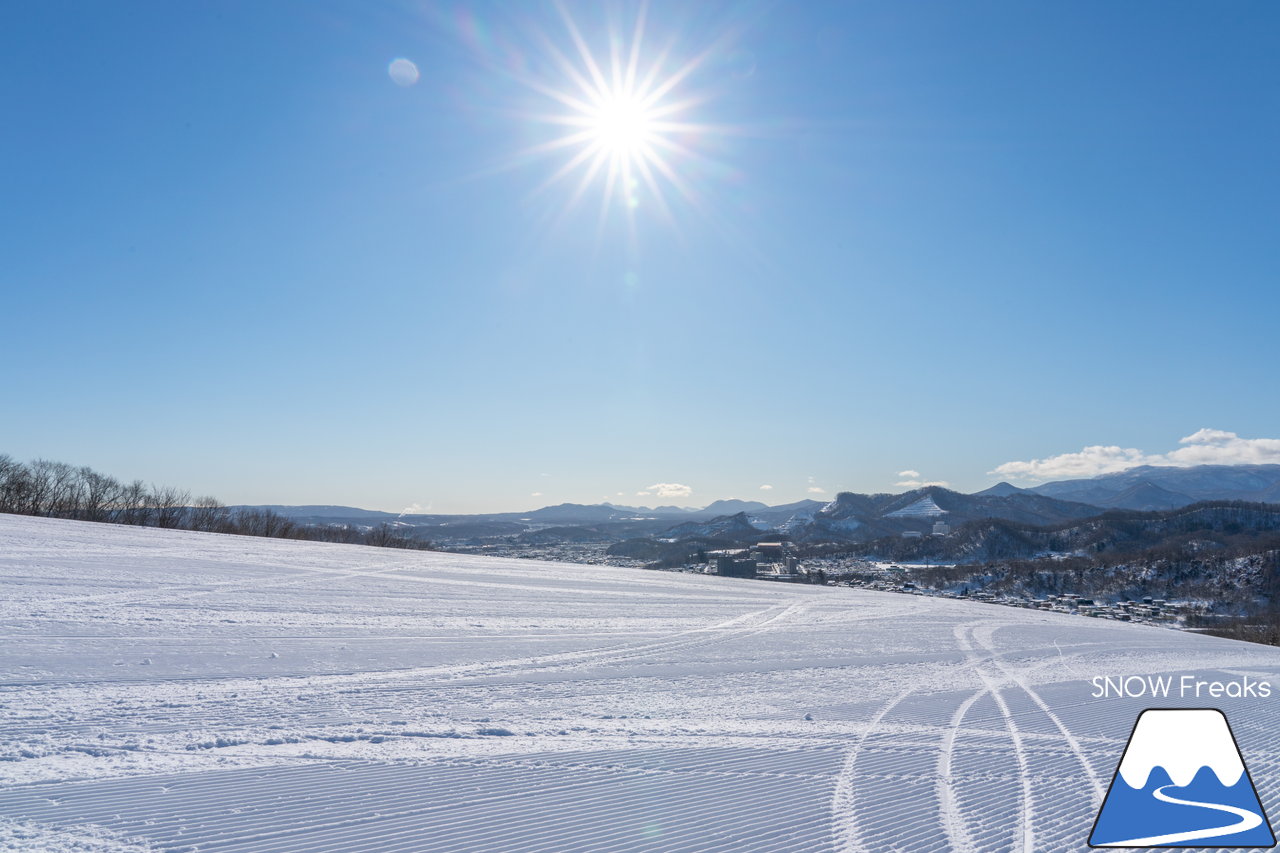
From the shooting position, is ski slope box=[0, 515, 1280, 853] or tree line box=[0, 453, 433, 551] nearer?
ski slope box=[0, 515, 1280, 853]

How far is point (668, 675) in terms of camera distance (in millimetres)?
11148

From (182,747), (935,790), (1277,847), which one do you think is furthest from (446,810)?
(1277,847)

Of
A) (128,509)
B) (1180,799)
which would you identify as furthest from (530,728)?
(128,509)

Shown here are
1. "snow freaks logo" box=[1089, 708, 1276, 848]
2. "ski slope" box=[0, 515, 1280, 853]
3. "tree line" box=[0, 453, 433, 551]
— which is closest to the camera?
"ski slope" box=[0, 515, 1280, 853]

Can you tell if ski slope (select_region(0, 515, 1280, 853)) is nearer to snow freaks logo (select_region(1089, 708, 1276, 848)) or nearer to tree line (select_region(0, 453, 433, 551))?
snow freaks logo (select_region(1089, 708, 1276, 848))

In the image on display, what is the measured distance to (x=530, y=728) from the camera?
7852 millimetres

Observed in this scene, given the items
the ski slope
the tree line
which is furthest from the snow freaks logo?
the tree line

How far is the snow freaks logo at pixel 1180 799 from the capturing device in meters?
5.82

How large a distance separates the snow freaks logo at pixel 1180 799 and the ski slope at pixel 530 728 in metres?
0.24

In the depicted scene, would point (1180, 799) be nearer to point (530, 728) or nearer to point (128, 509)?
point (530, 728)

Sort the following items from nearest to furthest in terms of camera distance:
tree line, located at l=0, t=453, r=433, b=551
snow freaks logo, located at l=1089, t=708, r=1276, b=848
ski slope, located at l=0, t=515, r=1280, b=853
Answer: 1. ski slope, located at l=0, t=515, r=1280, b=853
2. snow freaks logo, located at l=1089, t=708, r=1276, b=848
3. tree line, located at l=0, t=453, r=433, b=551

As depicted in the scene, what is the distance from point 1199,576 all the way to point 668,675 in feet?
374

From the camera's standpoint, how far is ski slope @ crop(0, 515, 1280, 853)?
5.39 m

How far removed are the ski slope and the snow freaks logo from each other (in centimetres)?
24
